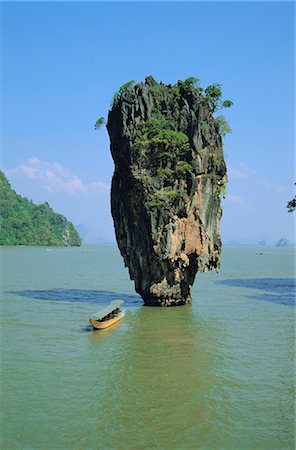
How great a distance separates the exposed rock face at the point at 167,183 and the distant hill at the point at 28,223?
349ft

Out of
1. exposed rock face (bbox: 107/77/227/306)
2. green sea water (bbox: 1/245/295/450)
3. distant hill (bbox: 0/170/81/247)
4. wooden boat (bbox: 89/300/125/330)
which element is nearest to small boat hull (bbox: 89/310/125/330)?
wooden boat (bbox: 89/300/125/330)

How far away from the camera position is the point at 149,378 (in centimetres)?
1471

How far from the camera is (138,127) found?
2659 centimetres

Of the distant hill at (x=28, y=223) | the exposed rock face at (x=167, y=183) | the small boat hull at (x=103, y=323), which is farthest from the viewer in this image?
the distant hill at (x=28, y=223)

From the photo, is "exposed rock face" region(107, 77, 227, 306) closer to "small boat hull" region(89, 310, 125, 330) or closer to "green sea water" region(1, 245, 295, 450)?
"green sea water" region(1, 245, 295, 450)

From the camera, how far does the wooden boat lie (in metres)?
21.2

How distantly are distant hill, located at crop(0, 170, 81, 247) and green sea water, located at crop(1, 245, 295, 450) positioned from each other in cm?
10675

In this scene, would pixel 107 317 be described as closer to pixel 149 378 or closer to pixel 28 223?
pixel 149 378

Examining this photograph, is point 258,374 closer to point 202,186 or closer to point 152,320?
point 152,320

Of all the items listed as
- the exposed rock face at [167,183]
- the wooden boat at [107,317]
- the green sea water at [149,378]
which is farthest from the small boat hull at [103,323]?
the exposed rock face at [167,183]

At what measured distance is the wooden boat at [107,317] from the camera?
2120cm

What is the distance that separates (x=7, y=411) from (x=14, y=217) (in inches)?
4945

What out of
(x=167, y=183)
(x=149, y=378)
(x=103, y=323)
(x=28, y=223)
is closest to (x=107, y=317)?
(x=103, y=323)

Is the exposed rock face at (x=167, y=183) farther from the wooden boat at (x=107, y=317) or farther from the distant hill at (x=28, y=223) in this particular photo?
the distant hill at (x=28, y=223)
